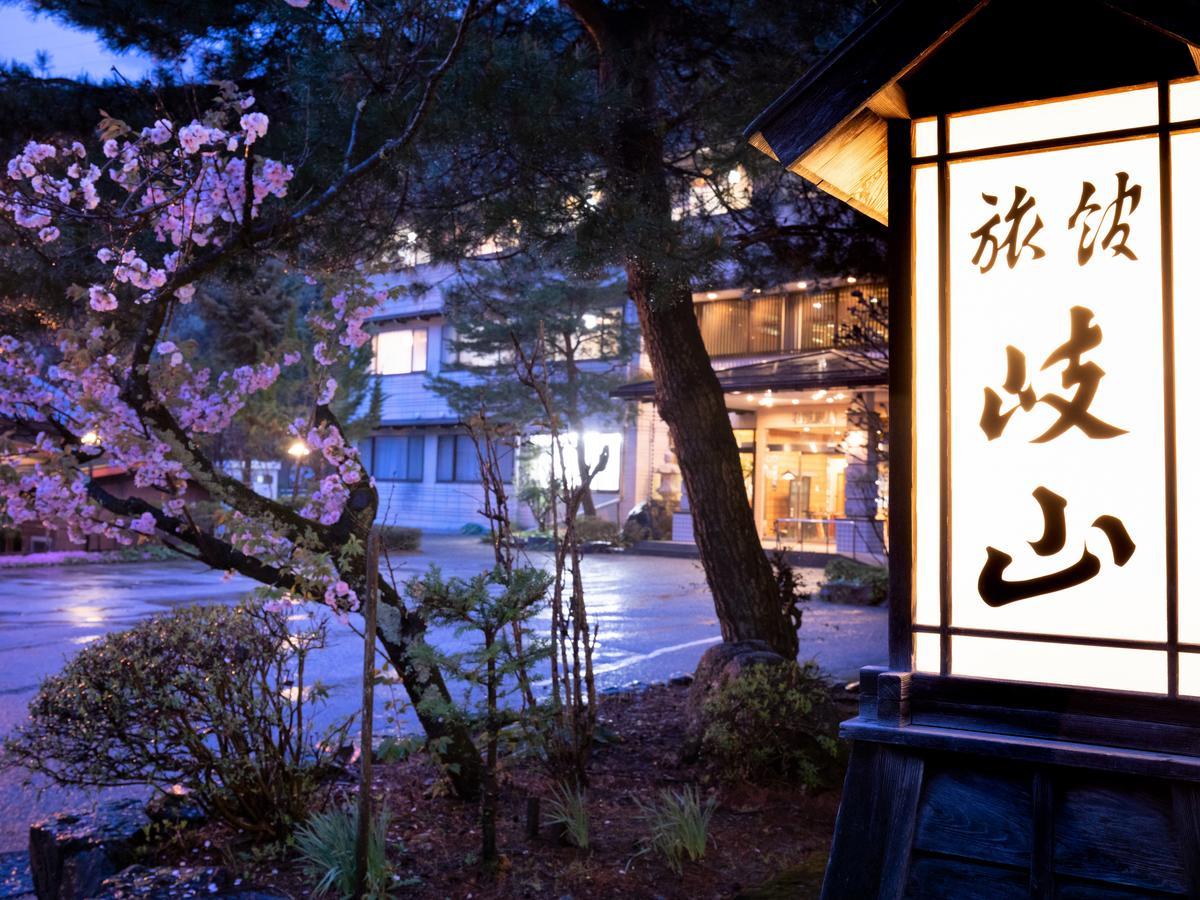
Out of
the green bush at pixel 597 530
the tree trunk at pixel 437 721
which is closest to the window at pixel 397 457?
the green bush at pixel 597 530

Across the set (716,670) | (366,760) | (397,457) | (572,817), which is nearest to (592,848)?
(572,817)

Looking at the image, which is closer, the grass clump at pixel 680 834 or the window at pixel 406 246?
the grass clump at pixel 680 834

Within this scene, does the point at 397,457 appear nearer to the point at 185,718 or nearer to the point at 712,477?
the point at 712,477

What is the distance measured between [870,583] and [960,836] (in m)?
14.2

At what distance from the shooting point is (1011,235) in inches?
113

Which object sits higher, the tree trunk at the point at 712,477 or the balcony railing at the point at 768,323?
the balcony railing at the point at 768,323

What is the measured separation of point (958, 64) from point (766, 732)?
142 inches

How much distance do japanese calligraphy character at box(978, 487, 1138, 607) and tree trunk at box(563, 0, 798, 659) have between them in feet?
13.5

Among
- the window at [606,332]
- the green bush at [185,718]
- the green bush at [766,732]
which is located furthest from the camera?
the window at [606,332]

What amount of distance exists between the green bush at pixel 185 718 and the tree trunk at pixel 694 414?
10.6ft

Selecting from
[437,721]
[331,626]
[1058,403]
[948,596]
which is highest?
[1058,403]

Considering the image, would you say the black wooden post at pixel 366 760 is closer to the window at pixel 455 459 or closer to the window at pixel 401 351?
the window at pixel 455 459

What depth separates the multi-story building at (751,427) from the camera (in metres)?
21.5

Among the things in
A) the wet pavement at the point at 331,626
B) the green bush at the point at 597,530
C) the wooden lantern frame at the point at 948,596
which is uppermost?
the wooden lantern frame at the point at 948,596
